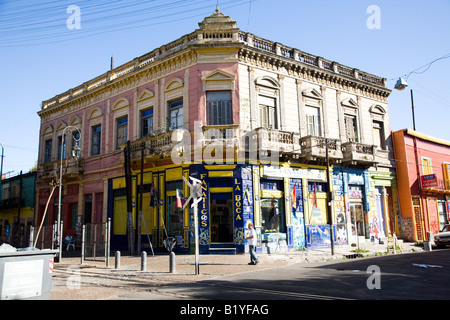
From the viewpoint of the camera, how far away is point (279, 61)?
19.9 meters

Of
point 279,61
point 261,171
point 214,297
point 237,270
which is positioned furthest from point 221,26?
point 214,297

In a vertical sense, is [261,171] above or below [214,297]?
above

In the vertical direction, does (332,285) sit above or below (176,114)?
below

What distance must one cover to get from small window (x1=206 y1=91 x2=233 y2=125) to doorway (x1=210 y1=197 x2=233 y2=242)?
4.20m

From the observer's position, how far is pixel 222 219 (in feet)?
57.9

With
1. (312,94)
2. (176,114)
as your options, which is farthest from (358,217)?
(176,114)

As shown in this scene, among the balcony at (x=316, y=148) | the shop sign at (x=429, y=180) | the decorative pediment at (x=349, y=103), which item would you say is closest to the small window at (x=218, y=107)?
the balcony at (x=316, y=148)

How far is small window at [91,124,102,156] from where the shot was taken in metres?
24.0

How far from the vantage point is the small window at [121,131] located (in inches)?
865

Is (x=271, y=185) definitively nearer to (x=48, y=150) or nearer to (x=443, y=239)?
(x=443, y=239)

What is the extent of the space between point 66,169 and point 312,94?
58.5ft
